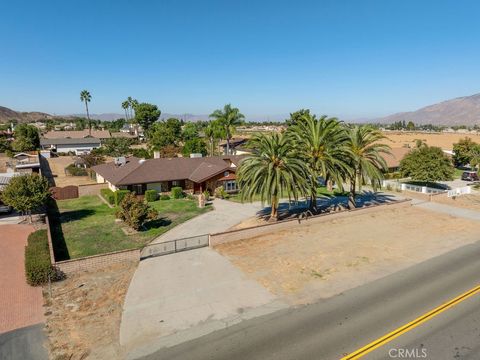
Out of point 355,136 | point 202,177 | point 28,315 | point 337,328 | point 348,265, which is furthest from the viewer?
point 202,177

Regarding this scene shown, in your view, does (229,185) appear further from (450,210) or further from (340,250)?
(450,210)

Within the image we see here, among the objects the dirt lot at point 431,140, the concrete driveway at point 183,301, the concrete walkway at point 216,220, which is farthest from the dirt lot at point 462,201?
the dirt lot at point 431,140

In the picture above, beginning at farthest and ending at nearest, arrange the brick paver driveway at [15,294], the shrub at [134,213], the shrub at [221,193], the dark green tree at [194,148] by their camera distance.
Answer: the dark green tree at [194,148], the shrub at [221,193], the shrub at [134,213], the brick paver driveway at [15,294]

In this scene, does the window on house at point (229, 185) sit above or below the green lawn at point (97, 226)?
above

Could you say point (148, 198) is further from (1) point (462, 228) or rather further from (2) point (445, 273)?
(1) point (462, 228)

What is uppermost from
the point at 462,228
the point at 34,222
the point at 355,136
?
the point at 355,136

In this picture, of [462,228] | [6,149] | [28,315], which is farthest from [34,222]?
[6,149]

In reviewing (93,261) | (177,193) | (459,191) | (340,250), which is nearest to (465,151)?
(459,191)

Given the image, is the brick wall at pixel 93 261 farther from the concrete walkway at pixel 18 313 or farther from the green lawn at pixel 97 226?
the green lawn at pixel 97 226
